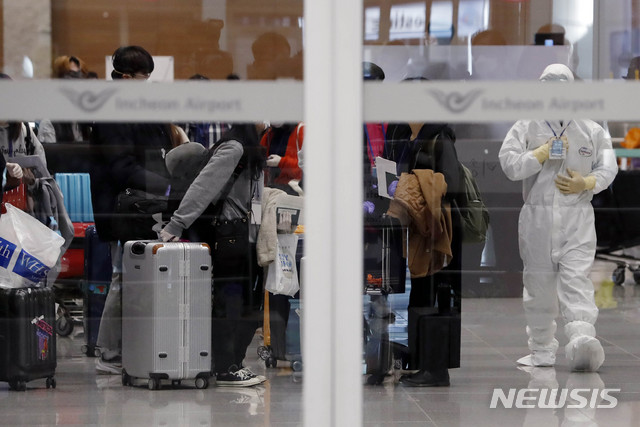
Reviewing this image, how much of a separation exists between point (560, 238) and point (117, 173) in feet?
7.49

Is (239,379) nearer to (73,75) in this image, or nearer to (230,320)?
(230,320)

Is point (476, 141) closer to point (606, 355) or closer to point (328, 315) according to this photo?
point (606, 355)

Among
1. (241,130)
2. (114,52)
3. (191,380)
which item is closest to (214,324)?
(191,380)

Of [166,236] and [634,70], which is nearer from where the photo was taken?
[634,70]

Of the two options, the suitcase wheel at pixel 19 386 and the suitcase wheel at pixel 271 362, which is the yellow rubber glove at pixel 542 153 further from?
the suitcase wheel at pixel 19 386

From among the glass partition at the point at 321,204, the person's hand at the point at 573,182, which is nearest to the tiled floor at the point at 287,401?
the glass partition at the point at 321,204

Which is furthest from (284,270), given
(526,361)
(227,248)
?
(526,361)

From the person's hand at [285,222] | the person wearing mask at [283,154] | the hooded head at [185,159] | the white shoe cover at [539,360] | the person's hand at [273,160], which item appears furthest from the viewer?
the white shoe cover at [539,360]

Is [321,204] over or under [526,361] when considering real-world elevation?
over

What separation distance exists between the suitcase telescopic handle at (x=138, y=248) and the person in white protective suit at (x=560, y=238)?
63.3 inches

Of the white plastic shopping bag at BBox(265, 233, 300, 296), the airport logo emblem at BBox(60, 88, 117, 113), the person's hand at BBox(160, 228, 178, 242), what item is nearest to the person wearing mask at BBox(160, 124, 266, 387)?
the person's hand at BBox(160, 228, 178, 242)

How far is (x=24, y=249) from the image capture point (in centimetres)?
446

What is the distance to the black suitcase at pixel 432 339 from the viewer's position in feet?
15.5

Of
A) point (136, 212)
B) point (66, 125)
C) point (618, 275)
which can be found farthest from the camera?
point (618, 275)
